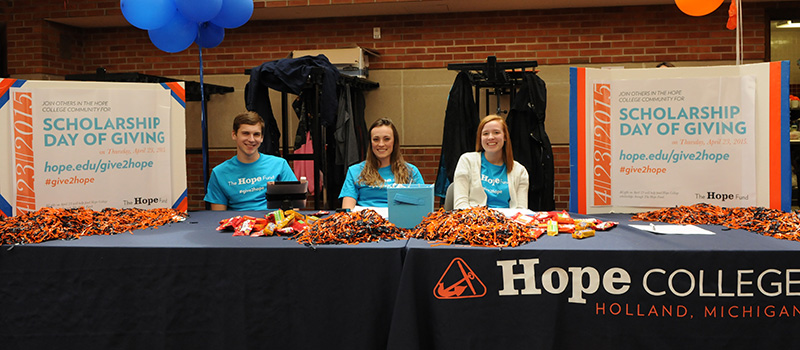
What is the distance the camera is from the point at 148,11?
2.99 meters

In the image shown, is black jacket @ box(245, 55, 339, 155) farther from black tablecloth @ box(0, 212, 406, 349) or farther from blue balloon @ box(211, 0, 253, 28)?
black tablecloth @ box(0, 212, 406, 349)

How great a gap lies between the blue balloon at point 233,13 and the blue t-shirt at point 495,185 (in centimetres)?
176

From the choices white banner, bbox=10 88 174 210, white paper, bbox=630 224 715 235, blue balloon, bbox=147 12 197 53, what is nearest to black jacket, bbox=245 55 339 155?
blue balloon, bbox=147 12 197 53

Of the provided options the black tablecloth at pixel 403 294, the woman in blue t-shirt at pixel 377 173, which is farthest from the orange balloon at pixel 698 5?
the black tablecloth at pixel 403 294

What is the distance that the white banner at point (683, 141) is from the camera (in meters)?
2.08

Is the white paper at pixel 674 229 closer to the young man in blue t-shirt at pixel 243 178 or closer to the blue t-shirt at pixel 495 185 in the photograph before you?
the blue t-shirt at pixel 495 185

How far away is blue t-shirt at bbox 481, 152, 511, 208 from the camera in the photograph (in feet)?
9.18

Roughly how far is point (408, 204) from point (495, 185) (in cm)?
103

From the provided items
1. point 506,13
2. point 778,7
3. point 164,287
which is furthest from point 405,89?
point 164,287

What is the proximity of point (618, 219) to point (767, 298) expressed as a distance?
610 mm

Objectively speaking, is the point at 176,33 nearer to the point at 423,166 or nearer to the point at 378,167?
the point at 378,167

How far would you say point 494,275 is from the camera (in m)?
1.58

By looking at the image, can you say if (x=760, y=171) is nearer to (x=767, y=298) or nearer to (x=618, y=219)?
(x=618, y=219)

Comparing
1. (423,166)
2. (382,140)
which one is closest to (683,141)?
(382,140)
